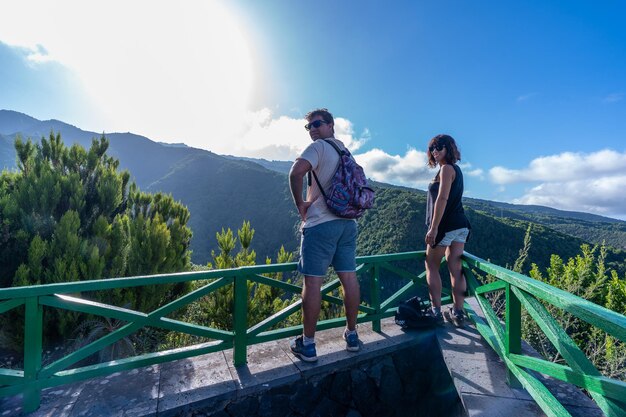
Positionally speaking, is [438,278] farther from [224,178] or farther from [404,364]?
[224,178]

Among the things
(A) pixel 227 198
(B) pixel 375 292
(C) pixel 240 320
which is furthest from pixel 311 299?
(A) pixel 227 198

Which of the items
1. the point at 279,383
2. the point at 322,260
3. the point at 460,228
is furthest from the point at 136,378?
the point at 460,228

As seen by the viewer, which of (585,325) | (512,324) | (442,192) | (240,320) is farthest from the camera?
(585,325)

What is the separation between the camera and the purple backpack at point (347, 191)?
216cm

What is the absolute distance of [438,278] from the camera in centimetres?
292

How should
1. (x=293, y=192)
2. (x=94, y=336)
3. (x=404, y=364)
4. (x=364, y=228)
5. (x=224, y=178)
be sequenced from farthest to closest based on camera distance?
1. (x=224, y=178)
2. (x=364, y=228)
3. (x=94, y=336)
4. (x=404, y=364)
5. (x=293, y=192)

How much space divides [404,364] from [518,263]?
248cm

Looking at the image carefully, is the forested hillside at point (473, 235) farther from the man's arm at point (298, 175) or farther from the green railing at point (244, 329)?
the man's arm at point (298, 175)

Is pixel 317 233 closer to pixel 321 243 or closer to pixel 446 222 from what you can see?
pixel 321 243

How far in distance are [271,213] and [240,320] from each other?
6039 centimetres

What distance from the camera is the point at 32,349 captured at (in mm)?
1772

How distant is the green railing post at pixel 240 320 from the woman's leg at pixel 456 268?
1.85 meters

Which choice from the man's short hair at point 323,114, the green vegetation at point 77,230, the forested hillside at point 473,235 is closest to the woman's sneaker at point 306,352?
the man's short hair at point 323,114

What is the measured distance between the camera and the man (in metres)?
2.15
